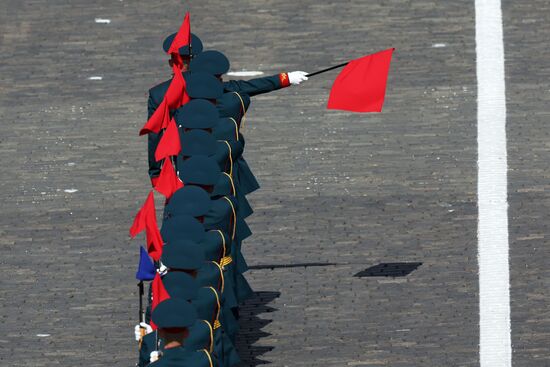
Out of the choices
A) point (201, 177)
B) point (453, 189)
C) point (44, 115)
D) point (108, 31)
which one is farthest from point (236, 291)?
point (108, 31)

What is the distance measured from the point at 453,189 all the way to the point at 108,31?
18.7 feet

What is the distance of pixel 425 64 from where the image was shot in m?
26.5

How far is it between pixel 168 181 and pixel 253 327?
1.68 metres

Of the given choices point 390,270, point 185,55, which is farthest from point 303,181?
point 185,55

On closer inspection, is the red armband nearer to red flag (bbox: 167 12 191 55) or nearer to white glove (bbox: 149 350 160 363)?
red flag (bbox: 167 12 191 55)

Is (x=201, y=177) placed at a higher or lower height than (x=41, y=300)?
higher

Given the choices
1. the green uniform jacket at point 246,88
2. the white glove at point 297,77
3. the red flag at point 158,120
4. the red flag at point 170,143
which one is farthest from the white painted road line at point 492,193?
the red flag at point 158,120

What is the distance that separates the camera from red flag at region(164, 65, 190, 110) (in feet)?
71.1

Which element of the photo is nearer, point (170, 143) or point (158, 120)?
point (170, 143)

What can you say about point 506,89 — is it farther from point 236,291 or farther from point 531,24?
point 236,291

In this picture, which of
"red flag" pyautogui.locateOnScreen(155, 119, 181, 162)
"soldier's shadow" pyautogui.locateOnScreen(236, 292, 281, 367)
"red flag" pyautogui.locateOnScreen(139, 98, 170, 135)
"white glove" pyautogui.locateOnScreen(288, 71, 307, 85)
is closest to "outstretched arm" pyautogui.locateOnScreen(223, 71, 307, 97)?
"white glove" pyautogui.locateOnScreen(288, 71, 307, 85)

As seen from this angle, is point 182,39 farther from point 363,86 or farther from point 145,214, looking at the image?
point 145,214

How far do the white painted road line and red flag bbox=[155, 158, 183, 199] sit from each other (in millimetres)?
3144

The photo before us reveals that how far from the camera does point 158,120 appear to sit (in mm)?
21500
